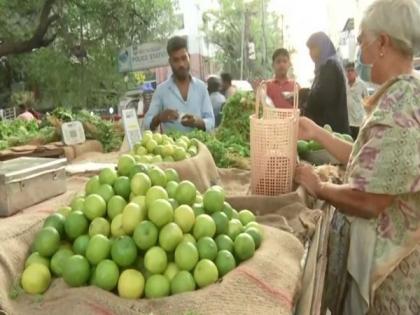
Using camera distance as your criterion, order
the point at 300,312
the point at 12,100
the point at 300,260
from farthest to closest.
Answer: the point at 12,100 → the point at 300,260 → the point at 300,312

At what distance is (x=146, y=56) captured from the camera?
10242 millimetres

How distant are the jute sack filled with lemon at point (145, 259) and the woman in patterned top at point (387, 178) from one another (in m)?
0.37

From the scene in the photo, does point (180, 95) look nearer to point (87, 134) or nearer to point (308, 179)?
point (87, 134)

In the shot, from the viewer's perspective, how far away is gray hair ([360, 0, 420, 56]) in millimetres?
1922

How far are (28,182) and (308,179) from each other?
4.30 ft

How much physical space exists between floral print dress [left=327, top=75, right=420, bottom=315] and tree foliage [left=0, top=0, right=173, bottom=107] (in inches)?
370

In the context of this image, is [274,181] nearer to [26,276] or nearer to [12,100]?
[26,276]

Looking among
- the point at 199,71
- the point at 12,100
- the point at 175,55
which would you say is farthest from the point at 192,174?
the point at 199,71

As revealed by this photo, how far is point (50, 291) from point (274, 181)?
1.29m

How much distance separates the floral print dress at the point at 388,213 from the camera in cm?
186

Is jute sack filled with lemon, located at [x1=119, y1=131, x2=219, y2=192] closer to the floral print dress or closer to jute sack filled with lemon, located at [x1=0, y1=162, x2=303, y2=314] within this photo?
jute sack filled with lemon, located at [x1=0, y1=162, x2=303, y2=314]

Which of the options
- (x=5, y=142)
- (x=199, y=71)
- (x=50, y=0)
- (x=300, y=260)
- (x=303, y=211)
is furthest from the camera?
(x=199, y=71)

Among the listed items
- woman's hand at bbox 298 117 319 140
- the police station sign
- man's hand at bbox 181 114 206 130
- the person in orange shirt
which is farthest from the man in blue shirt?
the police station sign

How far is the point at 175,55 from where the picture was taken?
178 inches
